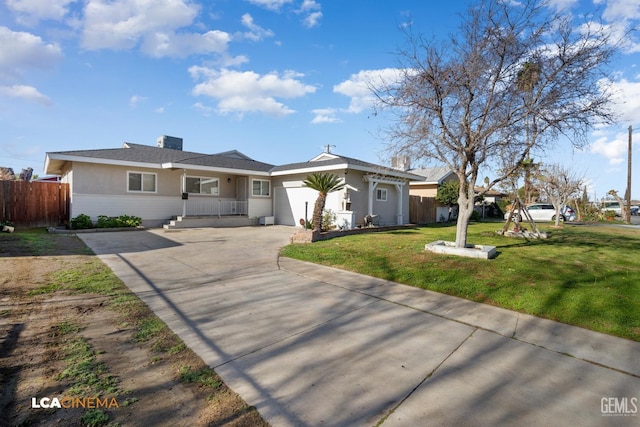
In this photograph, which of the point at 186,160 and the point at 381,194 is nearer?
the point at 186,160

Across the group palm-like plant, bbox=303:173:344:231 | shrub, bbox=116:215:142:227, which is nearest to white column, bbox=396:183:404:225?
palm-like plant, bbox=303:173:344:231

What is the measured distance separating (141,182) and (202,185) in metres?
3.04

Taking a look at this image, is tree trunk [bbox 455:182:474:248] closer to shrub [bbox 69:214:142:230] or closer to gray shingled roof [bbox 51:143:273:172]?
gray shingled roof [bbox 51:143:273:172]

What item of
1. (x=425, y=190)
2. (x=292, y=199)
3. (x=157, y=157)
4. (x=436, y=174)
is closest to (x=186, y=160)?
(x=157, y=157)

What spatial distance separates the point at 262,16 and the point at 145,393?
12.0m

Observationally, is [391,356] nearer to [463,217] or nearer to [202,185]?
[463,217]

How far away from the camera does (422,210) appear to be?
2030 centimetres

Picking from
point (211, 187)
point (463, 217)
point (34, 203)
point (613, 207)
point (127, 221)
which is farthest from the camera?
point (613, 207)

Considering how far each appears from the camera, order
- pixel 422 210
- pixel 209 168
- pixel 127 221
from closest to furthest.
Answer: pixel 127 221 < pixel 209 168 < pixel 422 210

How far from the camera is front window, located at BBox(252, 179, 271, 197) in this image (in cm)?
1773

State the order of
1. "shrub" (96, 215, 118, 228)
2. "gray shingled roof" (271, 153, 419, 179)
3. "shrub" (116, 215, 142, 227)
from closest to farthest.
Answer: "shrub" (96, 215, 118, 228) < "shrub" (116, 215, 142, 227) < "gray shingled roof" (271, 153, 419, 179)

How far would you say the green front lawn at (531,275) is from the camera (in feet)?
13.7

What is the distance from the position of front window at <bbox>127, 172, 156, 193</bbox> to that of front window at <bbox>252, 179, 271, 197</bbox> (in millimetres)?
5354

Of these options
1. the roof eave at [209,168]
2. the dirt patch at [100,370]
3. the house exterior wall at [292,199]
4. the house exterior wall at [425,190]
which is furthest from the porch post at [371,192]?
the dirt patch at [100,370]
